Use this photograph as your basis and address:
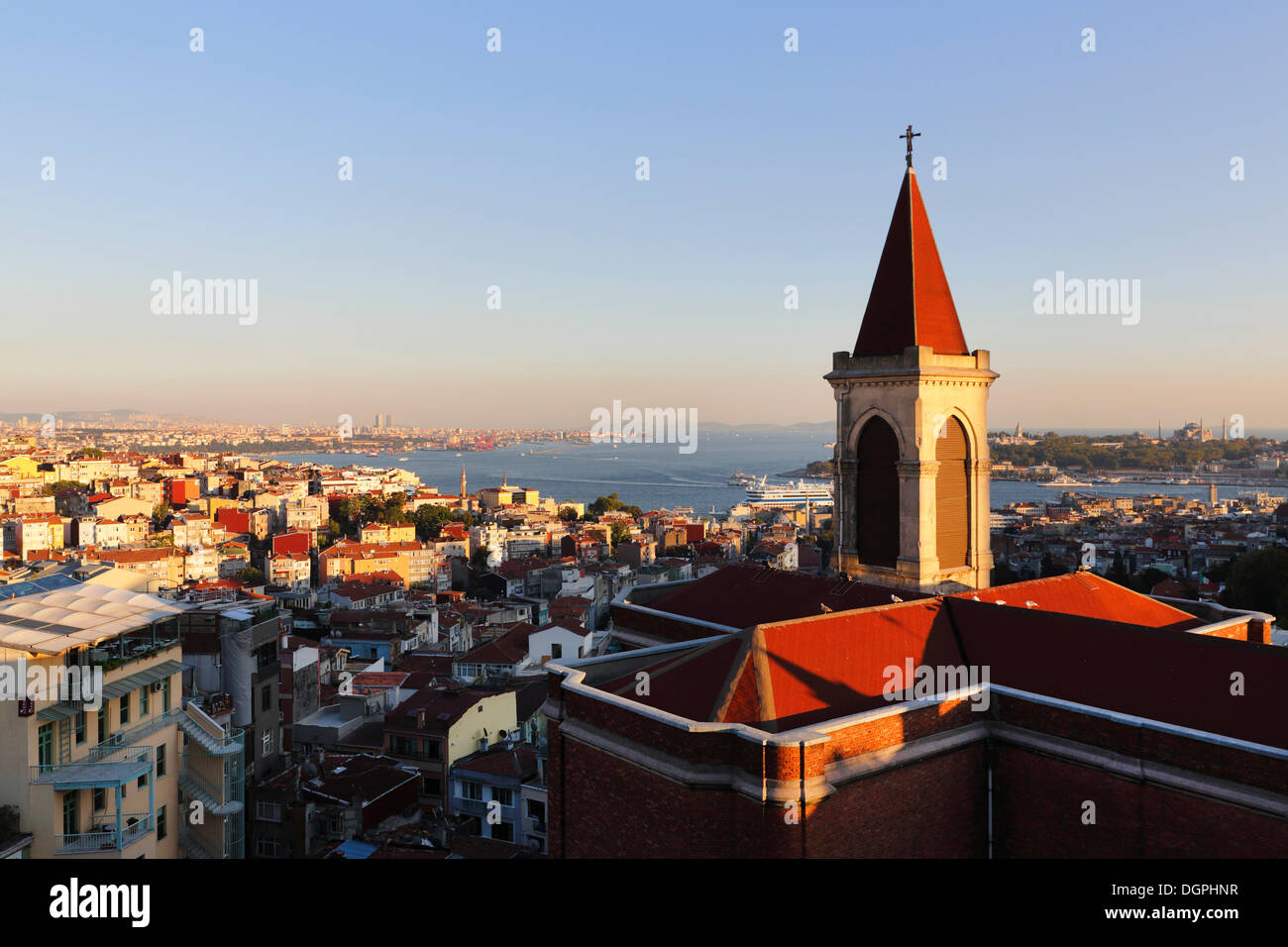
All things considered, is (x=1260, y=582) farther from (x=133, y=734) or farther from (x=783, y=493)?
(x=783, y=493)

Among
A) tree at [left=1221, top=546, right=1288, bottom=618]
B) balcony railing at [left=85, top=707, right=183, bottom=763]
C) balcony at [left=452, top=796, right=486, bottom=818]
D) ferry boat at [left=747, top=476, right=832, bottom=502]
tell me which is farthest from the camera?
ferry boat at [left=747, top=476, right=832, bottom=502]

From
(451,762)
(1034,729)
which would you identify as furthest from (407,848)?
(1034,729)

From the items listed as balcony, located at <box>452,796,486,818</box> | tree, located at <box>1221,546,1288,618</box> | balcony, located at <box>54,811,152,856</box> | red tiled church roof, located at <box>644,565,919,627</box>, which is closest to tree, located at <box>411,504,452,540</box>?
tree, located at <box>1221,546,1288,618</box>

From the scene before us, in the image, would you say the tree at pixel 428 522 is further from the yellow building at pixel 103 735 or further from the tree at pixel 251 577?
the yellow building at pixel 103 735

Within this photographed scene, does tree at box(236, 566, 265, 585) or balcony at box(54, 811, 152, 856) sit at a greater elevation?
balcony at box(54, 811, 152, 856)

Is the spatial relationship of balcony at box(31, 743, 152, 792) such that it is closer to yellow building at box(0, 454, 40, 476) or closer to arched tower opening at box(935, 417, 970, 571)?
arched tower opening at box(935, 417, 970, 571)

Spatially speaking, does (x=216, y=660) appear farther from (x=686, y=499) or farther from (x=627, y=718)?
(x=686, y=499)
